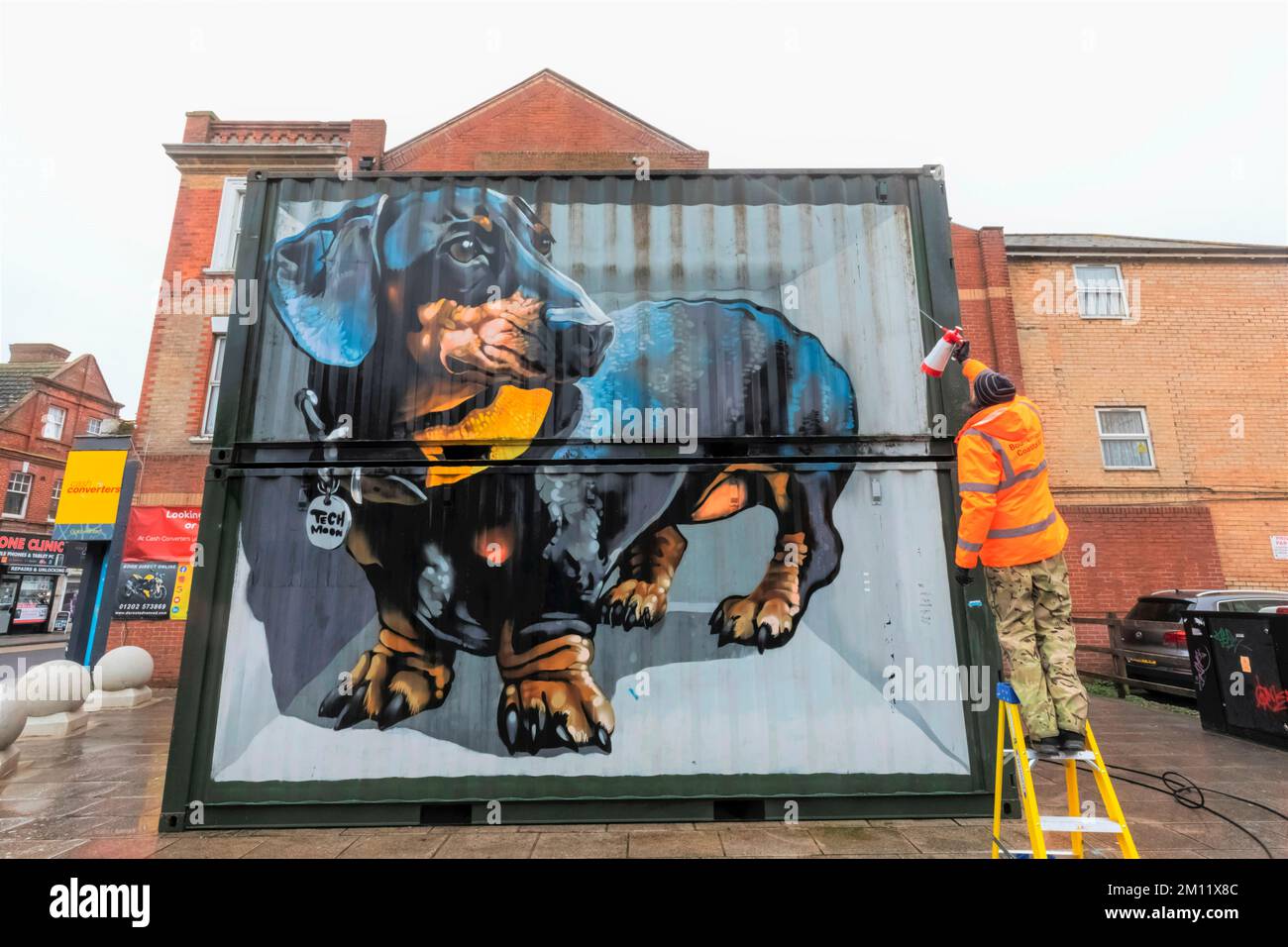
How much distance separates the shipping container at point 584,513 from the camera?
4.32m

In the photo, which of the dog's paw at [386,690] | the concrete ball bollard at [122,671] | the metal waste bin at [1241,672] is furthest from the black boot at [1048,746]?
the concrete ball bollard at [122,671]

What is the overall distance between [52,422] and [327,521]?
33.7 m

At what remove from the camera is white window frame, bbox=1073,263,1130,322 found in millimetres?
14506

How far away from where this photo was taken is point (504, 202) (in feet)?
17.1

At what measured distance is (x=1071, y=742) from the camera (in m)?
3.39

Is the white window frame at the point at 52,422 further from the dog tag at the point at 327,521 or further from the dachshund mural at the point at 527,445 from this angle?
the dog tag at the point at 327,521

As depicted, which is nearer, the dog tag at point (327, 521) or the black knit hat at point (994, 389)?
the black knit hat at point (994, 389)

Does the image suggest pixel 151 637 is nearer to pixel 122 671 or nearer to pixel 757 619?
pixel 122 671

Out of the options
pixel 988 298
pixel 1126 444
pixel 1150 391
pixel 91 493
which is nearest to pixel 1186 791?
pixel 1126 444

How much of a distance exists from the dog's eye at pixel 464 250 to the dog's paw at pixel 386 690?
10.7 feet

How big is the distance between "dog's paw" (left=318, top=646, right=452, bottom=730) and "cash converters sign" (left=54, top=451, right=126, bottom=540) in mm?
11488

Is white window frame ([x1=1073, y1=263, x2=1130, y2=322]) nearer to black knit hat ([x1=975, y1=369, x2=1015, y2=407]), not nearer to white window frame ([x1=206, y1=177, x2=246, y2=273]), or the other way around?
black knit hat ([x1=975, y1=369, x2=1015, y2=407])

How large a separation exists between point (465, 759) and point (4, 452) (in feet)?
109
